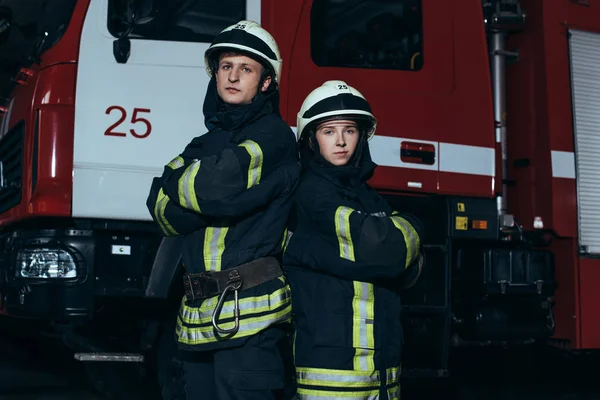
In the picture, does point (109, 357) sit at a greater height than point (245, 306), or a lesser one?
lesser

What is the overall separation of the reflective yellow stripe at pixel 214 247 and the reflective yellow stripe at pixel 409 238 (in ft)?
1.86

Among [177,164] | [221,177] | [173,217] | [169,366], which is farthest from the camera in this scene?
[169,366]

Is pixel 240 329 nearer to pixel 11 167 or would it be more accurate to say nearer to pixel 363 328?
pixel 363 328

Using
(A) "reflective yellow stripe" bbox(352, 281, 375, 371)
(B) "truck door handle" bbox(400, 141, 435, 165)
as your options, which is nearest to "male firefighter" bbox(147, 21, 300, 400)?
(A) "reflective yellow stripe" bbox(352, 281, 375, 371)

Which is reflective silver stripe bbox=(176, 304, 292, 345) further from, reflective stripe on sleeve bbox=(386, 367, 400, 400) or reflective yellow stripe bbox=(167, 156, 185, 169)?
reflective yellow stripe bbox=(167, 156, 185, 169)

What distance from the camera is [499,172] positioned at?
5.01 metres

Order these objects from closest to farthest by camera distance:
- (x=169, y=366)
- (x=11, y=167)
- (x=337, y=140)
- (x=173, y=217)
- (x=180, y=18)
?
(x=173, y=217) < (x=337, y=140) < (x=169, y=366) < (x=180, y=18) < (x=11, y=167)

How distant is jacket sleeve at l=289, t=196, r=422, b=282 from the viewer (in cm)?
274

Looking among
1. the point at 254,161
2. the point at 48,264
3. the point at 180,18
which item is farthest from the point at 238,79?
the point at 48,264

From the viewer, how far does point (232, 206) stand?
8.76 ft

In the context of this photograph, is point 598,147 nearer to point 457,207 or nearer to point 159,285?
point 457,207

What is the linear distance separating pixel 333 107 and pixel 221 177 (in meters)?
0.58

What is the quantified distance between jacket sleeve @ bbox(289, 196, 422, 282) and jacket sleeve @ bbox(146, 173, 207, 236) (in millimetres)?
386

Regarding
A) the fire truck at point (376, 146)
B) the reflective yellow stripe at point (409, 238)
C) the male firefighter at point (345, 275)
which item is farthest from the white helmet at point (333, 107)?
the fire truck at point (376, 146)
